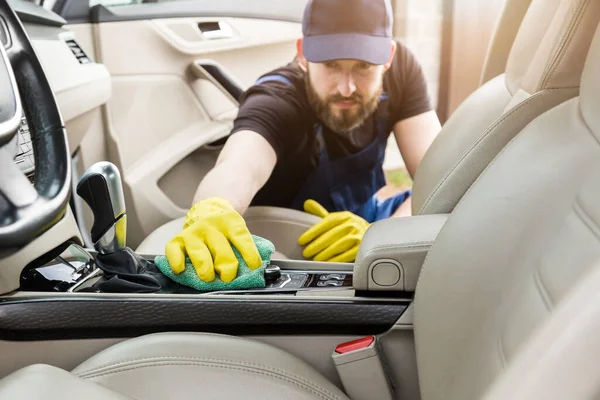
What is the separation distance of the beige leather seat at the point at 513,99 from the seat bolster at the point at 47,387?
1.55ft

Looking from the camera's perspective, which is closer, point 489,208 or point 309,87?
point 489,208

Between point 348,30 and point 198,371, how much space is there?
2.77ft

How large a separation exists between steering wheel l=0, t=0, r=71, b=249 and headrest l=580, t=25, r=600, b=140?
0.56 m

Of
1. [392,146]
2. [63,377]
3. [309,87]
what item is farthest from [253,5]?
[63,377]

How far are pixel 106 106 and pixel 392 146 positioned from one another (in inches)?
26.1

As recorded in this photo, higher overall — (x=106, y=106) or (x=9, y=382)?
(x=9, y=382)

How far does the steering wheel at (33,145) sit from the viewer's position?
2.16 feet

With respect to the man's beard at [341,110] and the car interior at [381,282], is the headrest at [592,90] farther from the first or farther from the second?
the man's beard at [341,110]

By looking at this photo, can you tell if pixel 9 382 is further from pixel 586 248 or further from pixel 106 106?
pixel 106 106

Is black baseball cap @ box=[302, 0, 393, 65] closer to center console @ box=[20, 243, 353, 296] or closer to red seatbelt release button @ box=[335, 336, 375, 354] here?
center console @ box=[20, 243, 353, 296]

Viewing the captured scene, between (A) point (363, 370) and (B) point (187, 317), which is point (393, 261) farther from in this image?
(B) point (187, 317)

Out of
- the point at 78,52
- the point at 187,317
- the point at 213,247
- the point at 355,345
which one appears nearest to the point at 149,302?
the point at 187,317

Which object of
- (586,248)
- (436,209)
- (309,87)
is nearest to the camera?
(586,248)

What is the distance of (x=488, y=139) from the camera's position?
0.88 metres
